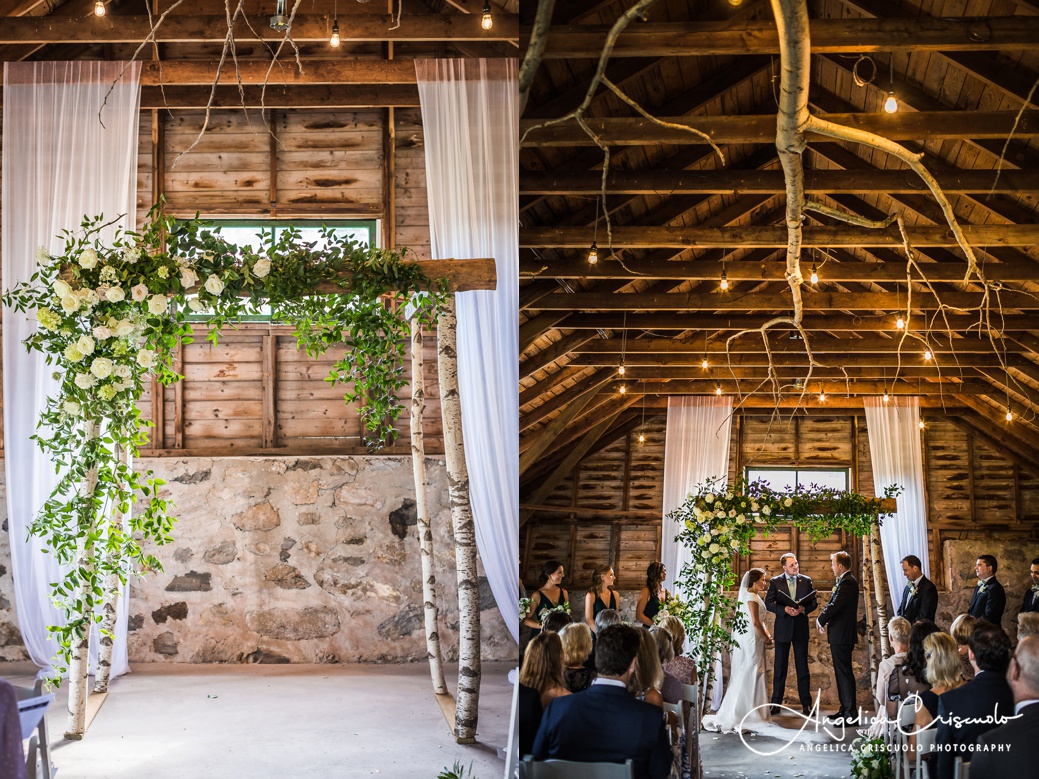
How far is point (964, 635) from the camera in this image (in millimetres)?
1823

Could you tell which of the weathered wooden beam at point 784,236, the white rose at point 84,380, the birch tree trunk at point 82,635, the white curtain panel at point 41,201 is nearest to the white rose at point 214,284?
the white rose at point 84,380

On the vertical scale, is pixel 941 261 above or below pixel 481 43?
below

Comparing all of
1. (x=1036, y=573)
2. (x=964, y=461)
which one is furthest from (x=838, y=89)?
(x=1036, y=573)

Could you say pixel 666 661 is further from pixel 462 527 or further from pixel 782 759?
pixel 462 527

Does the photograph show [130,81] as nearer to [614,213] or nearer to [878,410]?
[614,213]

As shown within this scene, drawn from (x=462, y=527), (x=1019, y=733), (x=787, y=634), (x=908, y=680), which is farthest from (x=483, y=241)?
(x=1019, y=733)

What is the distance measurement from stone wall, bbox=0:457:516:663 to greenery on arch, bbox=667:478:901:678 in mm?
4866

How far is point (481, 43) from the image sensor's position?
6.93 metres

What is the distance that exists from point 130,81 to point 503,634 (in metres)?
4.51

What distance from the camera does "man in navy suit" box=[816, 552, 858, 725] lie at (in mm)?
1875

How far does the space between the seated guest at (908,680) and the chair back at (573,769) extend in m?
0.52

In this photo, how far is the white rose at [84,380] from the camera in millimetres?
4117

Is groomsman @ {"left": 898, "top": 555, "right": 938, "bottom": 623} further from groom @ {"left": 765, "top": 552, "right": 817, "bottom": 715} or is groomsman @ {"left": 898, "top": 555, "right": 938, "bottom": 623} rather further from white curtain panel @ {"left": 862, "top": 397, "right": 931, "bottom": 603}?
groom @ {"left": 765, "top": 552, "right": 817, "bottom": 715}

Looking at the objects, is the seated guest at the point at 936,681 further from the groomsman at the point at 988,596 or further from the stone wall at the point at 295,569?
the stone wall at the point at 295,569
